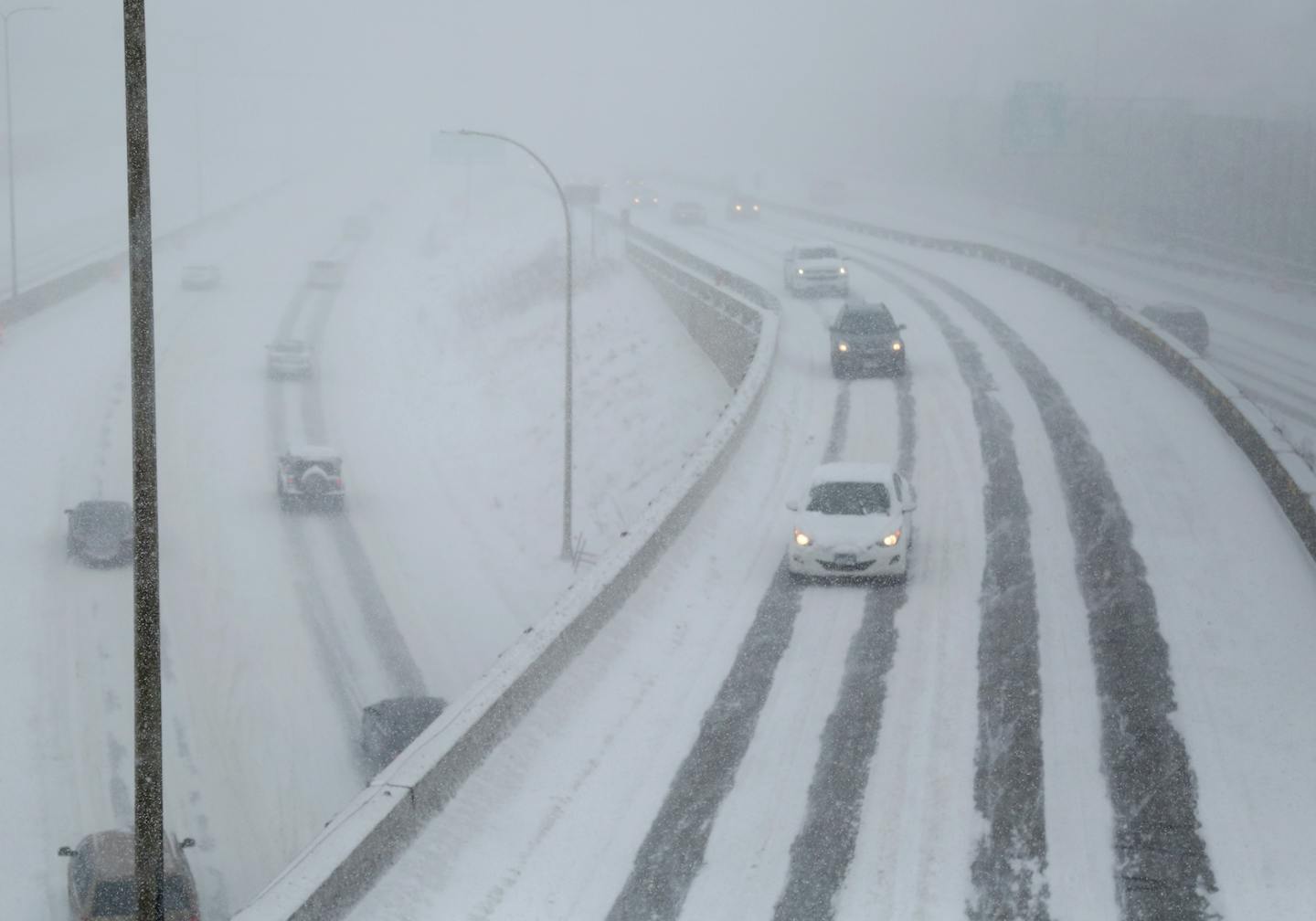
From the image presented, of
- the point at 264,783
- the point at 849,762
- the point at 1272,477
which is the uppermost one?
the point at 1272,477

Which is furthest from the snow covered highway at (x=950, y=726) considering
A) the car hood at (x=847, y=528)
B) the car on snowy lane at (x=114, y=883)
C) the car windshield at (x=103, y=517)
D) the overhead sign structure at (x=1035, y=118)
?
the overhead sign structure at (x=1035, y=118)

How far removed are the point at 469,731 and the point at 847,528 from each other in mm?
8763

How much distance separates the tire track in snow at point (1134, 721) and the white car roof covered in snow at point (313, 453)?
18503 millimetres

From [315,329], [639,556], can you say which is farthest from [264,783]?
[315,329]

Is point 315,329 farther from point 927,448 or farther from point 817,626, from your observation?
point 817,626

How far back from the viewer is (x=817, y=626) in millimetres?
20609

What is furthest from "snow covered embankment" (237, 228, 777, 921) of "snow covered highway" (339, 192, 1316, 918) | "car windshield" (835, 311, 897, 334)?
"car windshield" (835, 311, 897, 334)

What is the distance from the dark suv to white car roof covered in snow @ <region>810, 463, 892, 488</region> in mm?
13378

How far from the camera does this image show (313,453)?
37.7 meters

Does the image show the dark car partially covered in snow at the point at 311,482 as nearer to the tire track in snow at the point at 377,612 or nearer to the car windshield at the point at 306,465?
the car windshield at the point at 306,465

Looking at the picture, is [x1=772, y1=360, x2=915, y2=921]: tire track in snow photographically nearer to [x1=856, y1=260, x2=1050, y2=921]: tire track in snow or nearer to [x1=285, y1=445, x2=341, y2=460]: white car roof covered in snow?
[x1=856, y1=260, x2=1050, y2=921]: tire track in snow

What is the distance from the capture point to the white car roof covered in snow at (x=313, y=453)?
123ft

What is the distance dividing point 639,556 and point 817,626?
115 inches

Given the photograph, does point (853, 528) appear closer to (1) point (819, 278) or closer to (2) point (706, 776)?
(2) point (706, 776)
